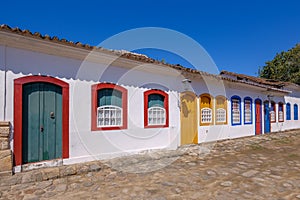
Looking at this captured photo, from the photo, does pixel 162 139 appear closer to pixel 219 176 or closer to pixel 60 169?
pixel 219 176

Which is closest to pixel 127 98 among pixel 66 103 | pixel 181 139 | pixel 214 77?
pixel 66 103

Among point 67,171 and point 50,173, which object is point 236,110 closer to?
point 67,171

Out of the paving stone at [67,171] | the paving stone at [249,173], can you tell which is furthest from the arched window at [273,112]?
the paving stone at [67,171]

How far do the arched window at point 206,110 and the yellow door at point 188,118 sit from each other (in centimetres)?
58

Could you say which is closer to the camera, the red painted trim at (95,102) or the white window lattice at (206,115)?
the red painted trim at (95,102)

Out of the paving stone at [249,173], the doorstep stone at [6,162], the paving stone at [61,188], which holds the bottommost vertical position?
the paving stone at [249,173]

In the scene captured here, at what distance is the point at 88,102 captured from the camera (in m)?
6.47

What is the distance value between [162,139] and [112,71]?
327 centimetres

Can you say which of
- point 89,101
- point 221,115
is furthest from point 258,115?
point 89,101

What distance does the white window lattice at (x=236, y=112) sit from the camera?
40.8 feet

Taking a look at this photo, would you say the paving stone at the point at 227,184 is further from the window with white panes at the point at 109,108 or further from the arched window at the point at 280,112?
the arched window at the point at 280,112

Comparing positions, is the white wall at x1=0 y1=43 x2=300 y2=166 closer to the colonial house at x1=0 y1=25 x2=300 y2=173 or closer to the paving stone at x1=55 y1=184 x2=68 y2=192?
the colonial house at x1=0 y1=25 x2=300 y2=173

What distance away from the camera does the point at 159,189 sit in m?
4.51

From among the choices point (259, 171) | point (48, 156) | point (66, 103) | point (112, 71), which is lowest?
point (259, 171)
